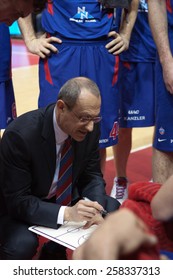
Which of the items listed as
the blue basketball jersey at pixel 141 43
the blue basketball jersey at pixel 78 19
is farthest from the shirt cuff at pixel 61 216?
the blue basketball jersey at pixel 141 43

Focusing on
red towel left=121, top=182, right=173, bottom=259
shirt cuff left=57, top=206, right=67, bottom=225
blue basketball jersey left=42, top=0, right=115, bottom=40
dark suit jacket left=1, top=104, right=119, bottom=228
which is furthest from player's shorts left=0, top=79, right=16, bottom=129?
red towel left=121, top=182, right=173, bottom=259

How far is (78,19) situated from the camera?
9.22 ft

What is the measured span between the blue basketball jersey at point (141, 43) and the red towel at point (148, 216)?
6.76 ft

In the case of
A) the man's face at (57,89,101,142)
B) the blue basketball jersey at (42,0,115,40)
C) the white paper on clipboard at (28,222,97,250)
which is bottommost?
the white paper on clipboard at (28,222,97,250)

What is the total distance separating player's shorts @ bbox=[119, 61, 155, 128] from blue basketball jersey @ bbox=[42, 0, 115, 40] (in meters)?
0.46

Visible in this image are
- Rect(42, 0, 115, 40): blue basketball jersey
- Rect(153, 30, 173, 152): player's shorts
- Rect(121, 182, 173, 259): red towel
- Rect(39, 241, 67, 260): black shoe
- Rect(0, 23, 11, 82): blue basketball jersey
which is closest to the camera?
Rect(121, 182, 173, 259): red towel

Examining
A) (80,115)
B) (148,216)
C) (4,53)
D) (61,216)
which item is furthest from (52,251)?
(148,216)

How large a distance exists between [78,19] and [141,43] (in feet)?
1.96

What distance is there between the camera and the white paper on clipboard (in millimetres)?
1871

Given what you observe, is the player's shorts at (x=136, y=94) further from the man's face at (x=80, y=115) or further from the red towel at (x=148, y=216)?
the red towel at (x=148, y=216)

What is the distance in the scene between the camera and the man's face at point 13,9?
5.60ft

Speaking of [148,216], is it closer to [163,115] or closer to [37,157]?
[37,157]

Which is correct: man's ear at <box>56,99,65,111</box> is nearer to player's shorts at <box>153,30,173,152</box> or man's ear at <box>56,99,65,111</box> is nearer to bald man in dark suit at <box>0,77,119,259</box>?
bald man in dark suit at <box>0,77,119,259</box>
